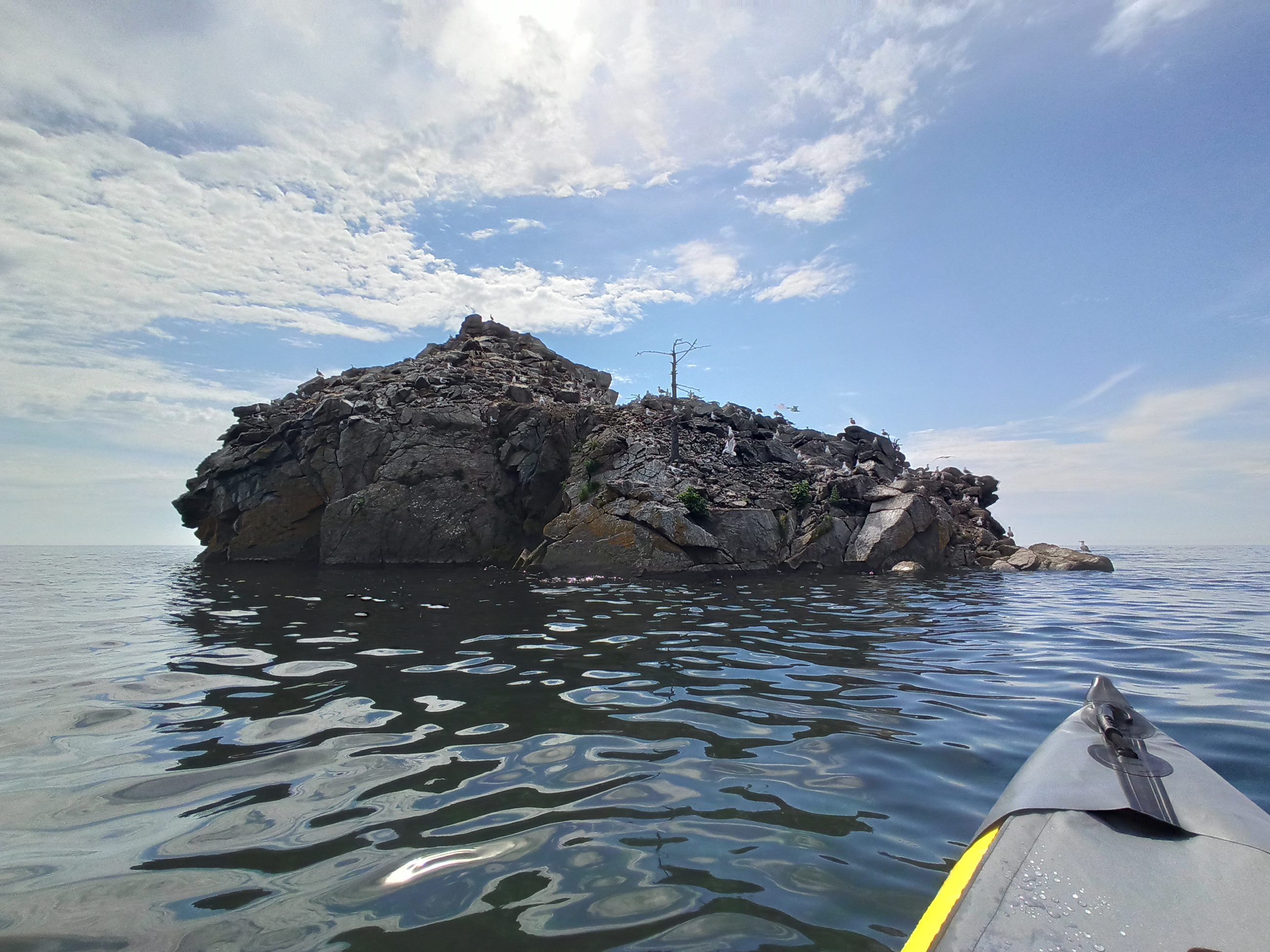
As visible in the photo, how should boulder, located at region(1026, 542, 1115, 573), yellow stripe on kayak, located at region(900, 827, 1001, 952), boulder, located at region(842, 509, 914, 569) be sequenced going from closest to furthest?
yellow stripe on kayak, located at region(900, 827, 1001, 952) < boulder, located at region(842, 509, 914, 569) < boulder, located at region(1026, 542, 1115, 573)

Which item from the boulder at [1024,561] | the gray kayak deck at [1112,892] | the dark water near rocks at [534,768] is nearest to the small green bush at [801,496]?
the boulder at [1024,561]

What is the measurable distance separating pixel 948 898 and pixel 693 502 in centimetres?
1670

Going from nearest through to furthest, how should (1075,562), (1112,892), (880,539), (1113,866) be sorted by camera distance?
(1112,892), (1113,866), (880,539), (1075,562)

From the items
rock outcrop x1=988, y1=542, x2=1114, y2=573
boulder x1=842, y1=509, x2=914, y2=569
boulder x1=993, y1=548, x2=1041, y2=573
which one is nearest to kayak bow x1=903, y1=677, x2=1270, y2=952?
boulder x1=842, y1=509, x2=914, y2=569

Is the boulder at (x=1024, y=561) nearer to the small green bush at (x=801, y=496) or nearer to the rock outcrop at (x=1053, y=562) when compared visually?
the rock outcrop at (x=1053, y=562)

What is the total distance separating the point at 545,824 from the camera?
10.0 ft

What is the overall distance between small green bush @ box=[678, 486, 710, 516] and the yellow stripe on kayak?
16.2 m

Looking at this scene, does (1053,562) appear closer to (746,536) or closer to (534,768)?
(746,536)

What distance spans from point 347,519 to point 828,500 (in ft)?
57.4

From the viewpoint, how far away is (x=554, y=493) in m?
22.3

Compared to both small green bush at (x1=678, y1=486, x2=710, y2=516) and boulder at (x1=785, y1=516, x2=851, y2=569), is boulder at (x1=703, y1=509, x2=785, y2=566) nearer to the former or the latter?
small green bush at (x1=678, y1=486, x2=710, y2=516)

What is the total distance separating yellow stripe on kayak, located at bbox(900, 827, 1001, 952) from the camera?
6.06ft

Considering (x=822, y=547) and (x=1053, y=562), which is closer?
(x=822, y=547)

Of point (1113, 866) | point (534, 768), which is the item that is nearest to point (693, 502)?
point (534, 768)
